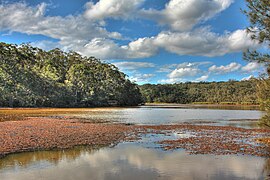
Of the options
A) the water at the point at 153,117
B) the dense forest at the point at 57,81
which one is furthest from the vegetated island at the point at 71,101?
the water at the point at 153,117

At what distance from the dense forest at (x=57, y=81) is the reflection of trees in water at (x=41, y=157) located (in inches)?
2297

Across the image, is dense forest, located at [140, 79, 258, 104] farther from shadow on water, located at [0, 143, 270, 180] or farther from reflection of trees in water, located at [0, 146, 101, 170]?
reflection of trees in water, located at [0, 146, 101, 170]

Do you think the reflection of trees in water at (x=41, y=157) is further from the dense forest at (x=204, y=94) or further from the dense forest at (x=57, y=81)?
the dense forest at (x=204, y=94)

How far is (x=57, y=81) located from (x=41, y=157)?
79951 mm

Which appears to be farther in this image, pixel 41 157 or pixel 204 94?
pixel 204 94

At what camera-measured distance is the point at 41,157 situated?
13859mm

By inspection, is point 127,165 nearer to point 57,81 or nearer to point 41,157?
point 41,157

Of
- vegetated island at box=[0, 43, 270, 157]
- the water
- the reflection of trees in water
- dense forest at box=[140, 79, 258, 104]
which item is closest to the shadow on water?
the reflection of trees in water

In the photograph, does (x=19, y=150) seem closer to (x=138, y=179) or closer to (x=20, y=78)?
(x=138, y=179)

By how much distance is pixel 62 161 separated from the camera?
13148 mm

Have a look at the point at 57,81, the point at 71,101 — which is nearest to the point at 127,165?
the point at 71,101

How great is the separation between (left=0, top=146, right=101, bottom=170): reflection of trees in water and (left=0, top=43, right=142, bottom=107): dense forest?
58334 millimetres

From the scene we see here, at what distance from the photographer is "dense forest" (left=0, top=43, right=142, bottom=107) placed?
7256 cm

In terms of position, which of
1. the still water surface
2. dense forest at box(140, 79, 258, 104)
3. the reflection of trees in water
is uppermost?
dense forest at box(140, 79, 258, 104)
